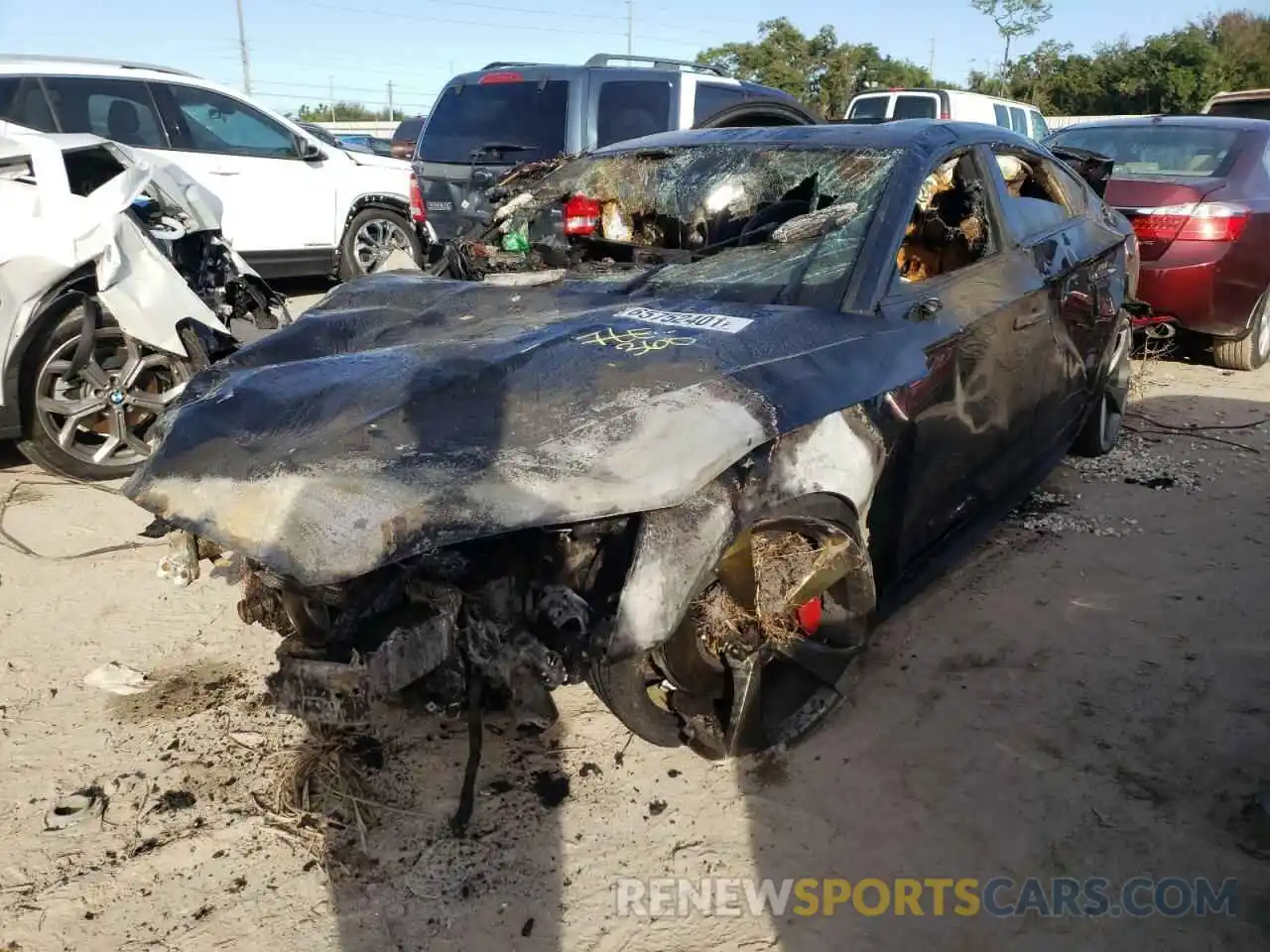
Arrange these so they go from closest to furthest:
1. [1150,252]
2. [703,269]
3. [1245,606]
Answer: [703,269] → [1245,606] → [1150,252]

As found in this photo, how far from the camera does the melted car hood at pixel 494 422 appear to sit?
2.01 meters

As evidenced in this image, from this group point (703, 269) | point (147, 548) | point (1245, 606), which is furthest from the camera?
point (147, 548)

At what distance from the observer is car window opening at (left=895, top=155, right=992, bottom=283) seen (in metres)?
3.53

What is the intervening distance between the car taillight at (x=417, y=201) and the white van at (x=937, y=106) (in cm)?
623

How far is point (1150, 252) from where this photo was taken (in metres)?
6.05

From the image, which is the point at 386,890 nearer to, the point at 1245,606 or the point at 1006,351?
the point at 1006,351

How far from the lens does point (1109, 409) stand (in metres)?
4.89

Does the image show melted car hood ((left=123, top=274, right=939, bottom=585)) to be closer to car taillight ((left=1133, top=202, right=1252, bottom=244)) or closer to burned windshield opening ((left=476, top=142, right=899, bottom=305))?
burned windshield opening ((left=476, top=142, right=899, bottom=305))

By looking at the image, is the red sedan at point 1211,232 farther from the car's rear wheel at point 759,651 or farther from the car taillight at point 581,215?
the car's rear wheel at point 759,651

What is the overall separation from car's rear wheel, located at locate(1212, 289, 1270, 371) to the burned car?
3653 millimetres

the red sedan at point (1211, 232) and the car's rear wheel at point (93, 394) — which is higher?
the red sedan at point (1211, 232)

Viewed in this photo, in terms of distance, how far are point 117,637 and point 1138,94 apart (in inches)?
1510

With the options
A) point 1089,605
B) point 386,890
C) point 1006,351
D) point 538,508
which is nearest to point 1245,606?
point 1089,605

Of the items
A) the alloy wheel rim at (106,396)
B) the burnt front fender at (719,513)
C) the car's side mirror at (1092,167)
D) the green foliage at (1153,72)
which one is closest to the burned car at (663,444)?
the burnt front fender at (719,513)
